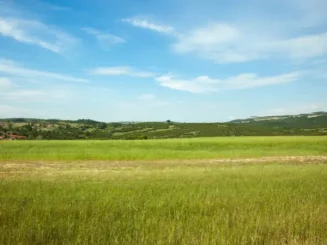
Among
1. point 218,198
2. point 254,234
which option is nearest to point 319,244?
point 254,234

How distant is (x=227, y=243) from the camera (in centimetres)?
566

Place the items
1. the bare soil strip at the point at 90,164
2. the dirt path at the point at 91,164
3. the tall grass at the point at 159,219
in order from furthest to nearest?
1. the dirt path at the point at 91,164
2. the bare soil strip at the point at 90,164
3. the tall grass at the point at 159,219

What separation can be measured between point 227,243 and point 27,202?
6130mm

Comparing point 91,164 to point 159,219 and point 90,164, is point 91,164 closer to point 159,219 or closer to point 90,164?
point 90,164

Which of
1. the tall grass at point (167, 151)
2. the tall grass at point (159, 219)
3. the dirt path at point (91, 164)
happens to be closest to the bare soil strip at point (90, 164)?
the dirt path at point (91, 164)

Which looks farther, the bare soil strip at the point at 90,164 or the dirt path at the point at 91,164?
the dirt path at the point at 91,164

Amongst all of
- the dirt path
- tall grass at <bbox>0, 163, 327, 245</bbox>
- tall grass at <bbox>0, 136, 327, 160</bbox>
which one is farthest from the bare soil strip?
tall grass at <bbox>0, 163, 327, 245</bbox>

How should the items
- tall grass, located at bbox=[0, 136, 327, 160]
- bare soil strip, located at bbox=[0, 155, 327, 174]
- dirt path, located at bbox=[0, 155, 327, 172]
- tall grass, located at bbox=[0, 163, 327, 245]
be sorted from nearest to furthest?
tall grass, located at bbox=[0, 163, 327, 245] < bare soil strip, located at bbox=[0, 155, 327, 174] < dirt path, located at bbox=[0, 155, 327, 172] < tall grass, located at bbox=[0, 136, 327, 160]

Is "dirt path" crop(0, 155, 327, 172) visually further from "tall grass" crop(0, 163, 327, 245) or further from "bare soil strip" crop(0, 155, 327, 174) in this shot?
"tall grass" crop(0, 163, 327, 245)

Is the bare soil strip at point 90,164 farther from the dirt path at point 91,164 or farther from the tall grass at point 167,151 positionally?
the tall grass at point 167,151

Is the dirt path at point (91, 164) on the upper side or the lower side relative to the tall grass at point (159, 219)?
lower

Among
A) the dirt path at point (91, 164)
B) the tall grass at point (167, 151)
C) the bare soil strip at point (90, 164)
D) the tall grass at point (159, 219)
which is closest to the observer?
the tall grass at point (159, 219)

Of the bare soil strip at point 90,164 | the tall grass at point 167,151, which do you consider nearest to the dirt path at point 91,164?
the bare soil strip at point 90,164

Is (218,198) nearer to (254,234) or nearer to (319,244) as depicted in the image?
(254,234)
